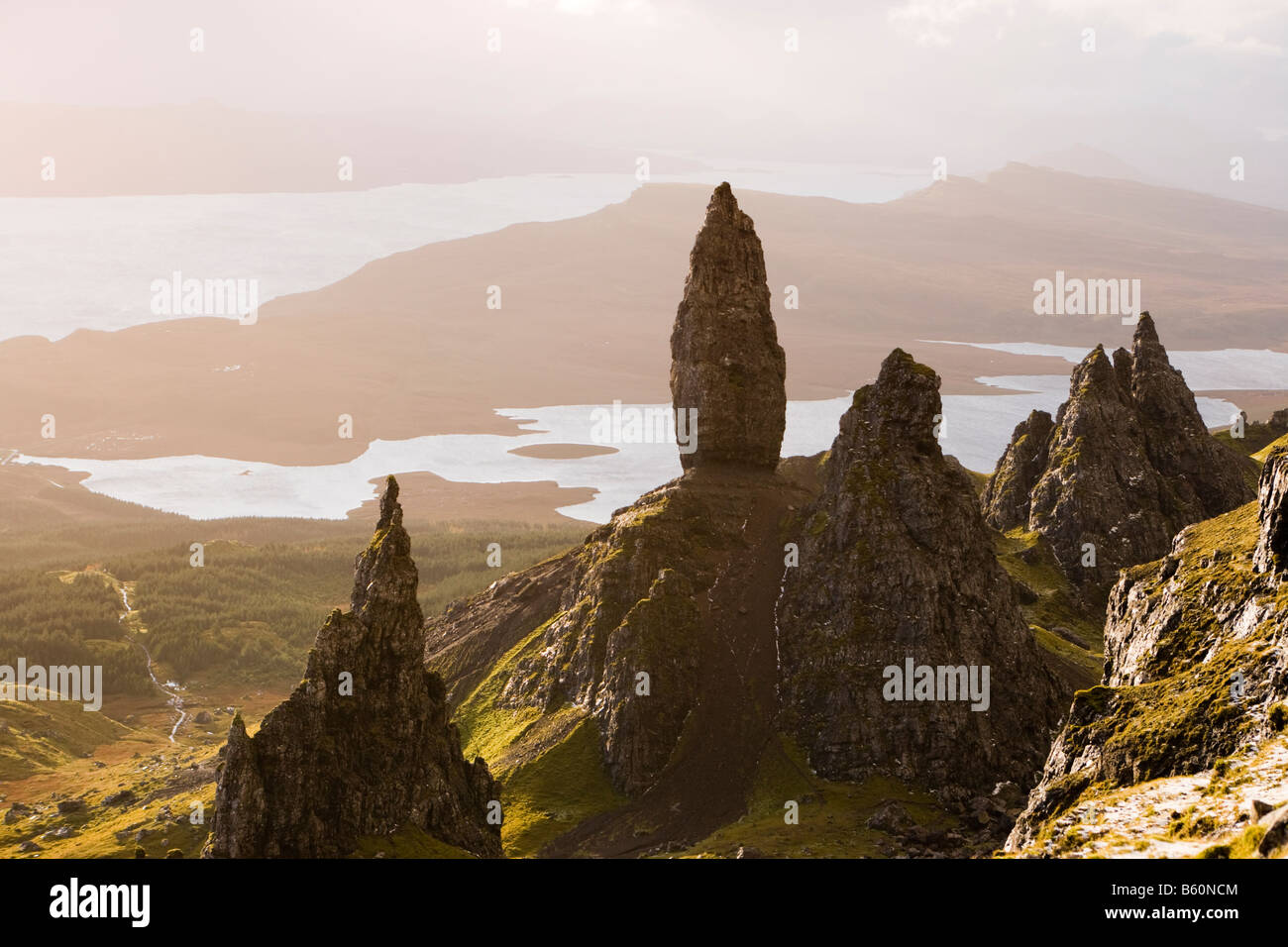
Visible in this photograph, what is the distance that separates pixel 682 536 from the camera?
137500 millimetres

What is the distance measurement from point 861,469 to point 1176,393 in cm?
7314

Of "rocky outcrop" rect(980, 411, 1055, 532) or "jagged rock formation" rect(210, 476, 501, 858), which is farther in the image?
"rocky outcrop" rect(980, 411, 1055, 532)

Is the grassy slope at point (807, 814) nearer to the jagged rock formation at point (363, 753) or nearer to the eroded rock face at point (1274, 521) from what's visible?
the jagged rock formation at point (363, 753)

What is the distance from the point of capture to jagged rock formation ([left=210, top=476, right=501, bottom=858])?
7712 centimetres

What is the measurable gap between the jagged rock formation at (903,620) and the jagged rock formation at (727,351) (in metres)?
17.7

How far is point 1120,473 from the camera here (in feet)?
547

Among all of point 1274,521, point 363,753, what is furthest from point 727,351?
point 1274,521

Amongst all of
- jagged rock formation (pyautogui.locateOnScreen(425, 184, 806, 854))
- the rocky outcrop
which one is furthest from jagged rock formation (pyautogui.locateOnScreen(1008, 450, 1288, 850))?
the rocky outcrop

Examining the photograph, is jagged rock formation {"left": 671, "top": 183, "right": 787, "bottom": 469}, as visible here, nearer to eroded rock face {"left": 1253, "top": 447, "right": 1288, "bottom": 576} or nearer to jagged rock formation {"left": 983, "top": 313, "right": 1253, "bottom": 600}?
jagged rock formation {"left": 983, "top": 313, "right": 1253, "bottom": 600}

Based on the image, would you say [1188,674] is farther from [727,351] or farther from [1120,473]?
[1120,473]

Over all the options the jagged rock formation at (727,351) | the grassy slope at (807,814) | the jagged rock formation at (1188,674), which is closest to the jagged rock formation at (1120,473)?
the jagged rock formation at (727,351)

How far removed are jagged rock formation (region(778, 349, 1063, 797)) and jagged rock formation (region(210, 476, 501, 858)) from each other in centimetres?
3691
